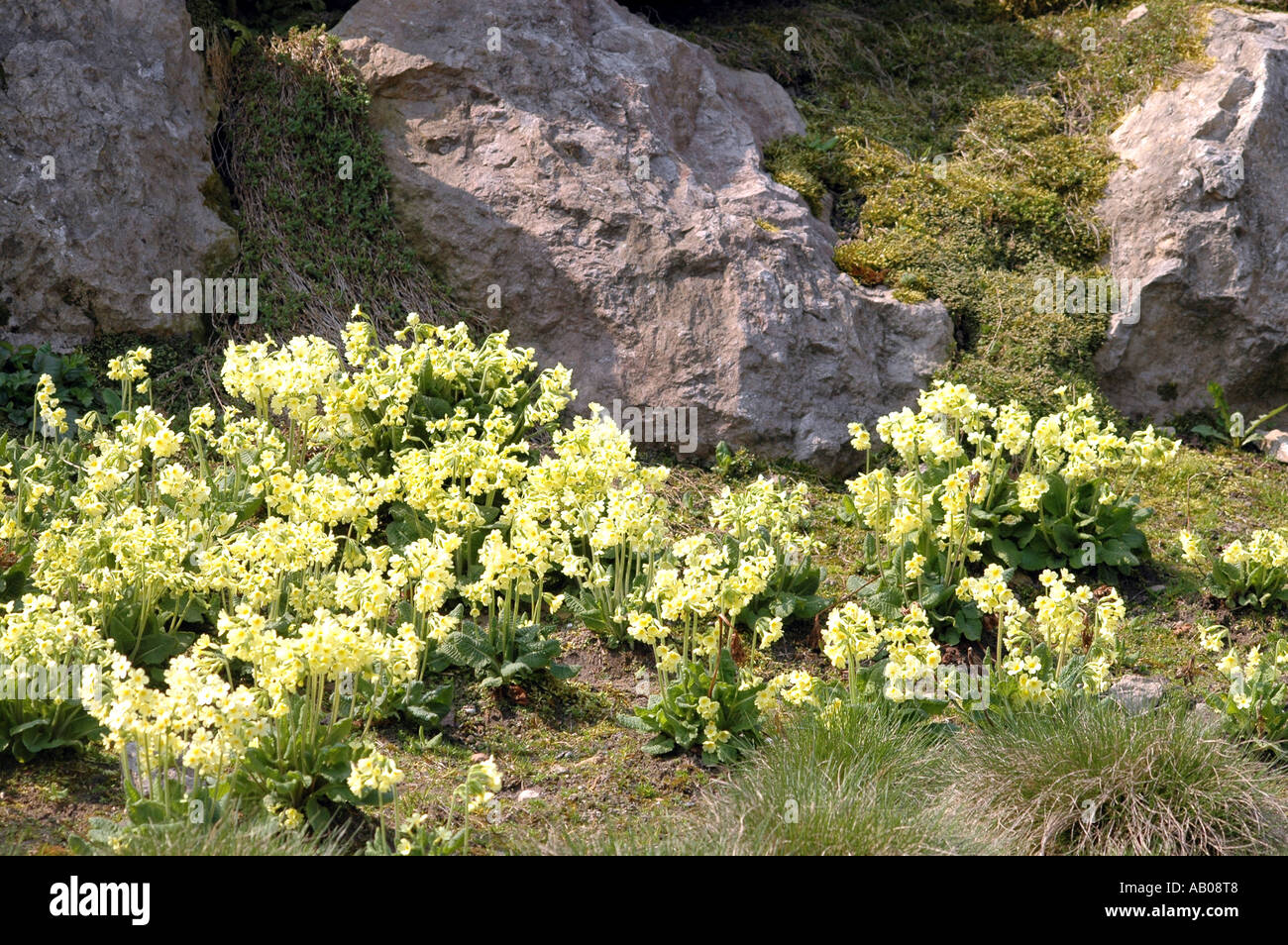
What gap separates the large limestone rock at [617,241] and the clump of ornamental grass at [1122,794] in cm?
300

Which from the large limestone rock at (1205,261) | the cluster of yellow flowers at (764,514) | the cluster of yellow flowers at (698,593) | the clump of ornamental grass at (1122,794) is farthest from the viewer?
the large limestone rock at (1205,261)

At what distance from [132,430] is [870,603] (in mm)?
3230

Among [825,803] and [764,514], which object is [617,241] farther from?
[825,803]

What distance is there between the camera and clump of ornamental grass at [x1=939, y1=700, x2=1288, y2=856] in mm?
4020

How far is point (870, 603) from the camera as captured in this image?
5.43 m

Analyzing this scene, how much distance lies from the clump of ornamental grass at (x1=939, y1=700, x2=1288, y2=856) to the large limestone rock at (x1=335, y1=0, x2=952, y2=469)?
300cm

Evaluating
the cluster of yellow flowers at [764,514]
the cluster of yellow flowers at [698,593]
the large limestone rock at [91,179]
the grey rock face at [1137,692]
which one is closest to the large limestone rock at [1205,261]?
the grey rock face at [1137,692]

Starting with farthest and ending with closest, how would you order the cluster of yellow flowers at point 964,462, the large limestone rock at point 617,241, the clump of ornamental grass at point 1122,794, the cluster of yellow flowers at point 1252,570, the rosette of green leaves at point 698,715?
the large limestone rock at point 617,241 < the cluster of yellow flowers at point 1252,570 < the cluster of yellow flowers at point 964,462 < the rosette of green leaves at point 698,715 < the clump of ornamental grass at point 1122,794

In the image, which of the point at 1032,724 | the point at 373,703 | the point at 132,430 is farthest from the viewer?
the point at 132,430

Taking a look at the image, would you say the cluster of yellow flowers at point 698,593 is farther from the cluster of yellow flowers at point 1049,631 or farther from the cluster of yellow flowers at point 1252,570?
the cluster of yellow flowers at point 1252,570

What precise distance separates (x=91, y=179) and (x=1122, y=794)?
5979 millimetres

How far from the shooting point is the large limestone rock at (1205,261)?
7.74 meters

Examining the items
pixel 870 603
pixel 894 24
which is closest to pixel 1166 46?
pixel 894 24
